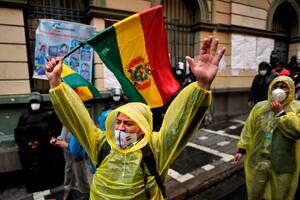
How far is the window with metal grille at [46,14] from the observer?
4.65m

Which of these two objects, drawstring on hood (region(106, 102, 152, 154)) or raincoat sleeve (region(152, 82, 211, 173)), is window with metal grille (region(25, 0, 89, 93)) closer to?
drawstring on hood (region(106, 102, 152, 154))

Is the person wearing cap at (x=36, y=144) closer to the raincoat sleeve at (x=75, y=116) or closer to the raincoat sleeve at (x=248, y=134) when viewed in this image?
the raincoat sleeve at (x=75, y=116)

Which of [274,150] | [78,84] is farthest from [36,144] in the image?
[274,150]

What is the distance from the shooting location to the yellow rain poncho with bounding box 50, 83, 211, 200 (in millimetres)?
1223

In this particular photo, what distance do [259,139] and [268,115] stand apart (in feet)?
1.04

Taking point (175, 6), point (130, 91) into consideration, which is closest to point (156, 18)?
point (130, 91)

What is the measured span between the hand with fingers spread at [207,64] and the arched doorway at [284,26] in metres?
10.0

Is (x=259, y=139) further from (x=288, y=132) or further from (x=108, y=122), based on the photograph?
(x=108, y=122)

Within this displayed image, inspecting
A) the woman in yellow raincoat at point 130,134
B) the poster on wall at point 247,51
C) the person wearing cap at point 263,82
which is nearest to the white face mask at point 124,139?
the woman in yellow raincoat at point 130,134

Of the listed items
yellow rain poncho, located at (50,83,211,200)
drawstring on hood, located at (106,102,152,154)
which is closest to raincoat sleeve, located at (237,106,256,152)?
yellow rain poncho, located at (50,83,211,200)

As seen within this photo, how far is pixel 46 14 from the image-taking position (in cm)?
480

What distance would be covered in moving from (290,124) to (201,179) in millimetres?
1984

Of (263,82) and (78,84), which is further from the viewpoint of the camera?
(263,82)

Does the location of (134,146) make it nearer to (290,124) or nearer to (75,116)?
(75,116)
